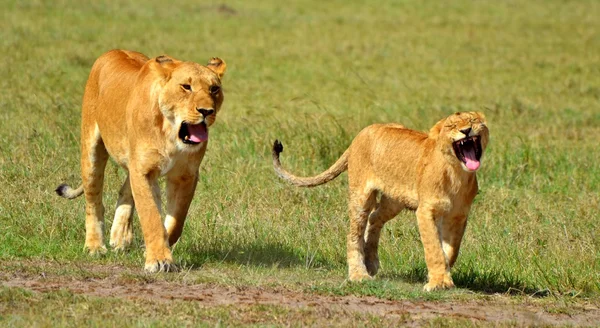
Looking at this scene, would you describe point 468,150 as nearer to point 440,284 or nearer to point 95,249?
point 440,284

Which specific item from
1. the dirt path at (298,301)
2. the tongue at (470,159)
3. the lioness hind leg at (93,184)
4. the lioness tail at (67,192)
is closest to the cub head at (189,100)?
the dirt path at (298,301)

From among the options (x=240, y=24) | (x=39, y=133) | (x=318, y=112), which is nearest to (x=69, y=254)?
(x=39, y=133)

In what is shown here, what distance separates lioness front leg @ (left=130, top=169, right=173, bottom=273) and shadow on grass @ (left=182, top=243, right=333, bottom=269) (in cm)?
41

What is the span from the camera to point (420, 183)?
6012mm

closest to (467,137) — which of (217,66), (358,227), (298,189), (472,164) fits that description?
(472,164)

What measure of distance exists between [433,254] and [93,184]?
7.81 ft

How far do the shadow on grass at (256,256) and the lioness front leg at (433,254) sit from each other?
0.89 m

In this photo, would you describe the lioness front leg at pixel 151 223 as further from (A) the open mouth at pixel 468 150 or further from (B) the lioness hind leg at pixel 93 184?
(A) the open mouth at pixel 468 150

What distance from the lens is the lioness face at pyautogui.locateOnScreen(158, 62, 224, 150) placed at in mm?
6039

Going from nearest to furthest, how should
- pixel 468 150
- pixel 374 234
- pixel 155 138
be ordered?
1. pixel 468 150
2. pixel 155 138
3. pixel 374 234

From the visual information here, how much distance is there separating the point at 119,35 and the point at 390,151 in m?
11.5

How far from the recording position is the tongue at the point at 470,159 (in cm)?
572

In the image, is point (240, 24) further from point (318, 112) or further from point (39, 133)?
point (39, 133)

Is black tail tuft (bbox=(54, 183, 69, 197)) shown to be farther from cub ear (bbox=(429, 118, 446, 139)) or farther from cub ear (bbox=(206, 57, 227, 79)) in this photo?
cub ear (bbox=(429, 118, 446, 139))
